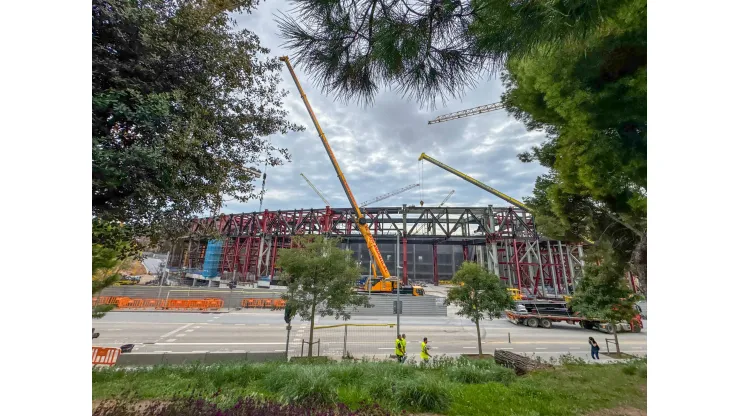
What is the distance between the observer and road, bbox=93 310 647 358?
11945 mm

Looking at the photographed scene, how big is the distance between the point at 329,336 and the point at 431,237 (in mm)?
31486

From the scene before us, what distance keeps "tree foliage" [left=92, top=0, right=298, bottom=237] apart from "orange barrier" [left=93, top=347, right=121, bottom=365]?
6837mm

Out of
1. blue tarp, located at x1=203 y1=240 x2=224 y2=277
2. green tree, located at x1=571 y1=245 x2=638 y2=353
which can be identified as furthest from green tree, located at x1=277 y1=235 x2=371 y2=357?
blue tarp, located at x1=203 y1=240 x2=224 y2=277

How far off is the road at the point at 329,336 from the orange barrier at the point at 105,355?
3.33 metres

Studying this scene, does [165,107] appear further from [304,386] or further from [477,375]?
[477,375]

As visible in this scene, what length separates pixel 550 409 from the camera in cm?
406

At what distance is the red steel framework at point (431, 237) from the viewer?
39000 mm

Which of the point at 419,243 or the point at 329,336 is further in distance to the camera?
the point at 419,243


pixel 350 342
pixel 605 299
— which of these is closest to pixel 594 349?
pixel 605 299

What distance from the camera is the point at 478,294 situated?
11.8m

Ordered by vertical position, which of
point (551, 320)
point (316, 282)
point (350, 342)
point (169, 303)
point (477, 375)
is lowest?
point (169, 303)

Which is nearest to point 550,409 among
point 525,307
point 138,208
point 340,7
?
point 340,7

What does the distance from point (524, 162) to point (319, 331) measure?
1183 centimetres
